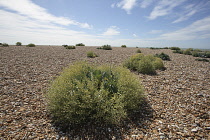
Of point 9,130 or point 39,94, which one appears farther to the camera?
point 39,94

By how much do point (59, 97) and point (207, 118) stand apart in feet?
13.1

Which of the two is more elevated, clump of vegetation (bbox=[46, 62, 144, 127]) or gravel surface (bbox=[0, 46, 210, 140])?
clump of vegetation (bbox=[46, 62, 144, 127])

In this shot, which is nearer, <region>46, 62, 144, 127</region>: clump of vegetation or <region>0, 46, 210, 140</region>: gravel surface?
<region>0, 46, 210, 140</region>: gravel surface

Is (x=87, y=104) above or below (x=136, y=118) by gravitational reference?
above

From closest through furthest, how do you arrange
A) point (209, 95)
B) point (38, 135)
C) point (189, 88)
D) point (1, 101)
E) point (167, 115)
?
point (38, 135) → point (167, 115) → point (1, 101) → point (209, 95) → point (189, 88)

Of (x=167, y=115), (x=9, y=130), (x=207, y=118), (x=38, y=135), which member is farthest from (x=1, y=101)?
(x=207, y=118)

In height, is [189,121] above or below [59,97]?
below

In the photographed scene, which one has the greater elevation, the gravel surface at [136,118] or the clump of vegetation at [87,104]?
the clump of vegetation at [87,104]

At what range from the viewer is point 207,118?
3.15m

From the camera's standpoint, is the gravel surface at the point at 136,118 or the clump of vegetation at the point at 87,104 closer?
the gravel surface at the point at 136,118

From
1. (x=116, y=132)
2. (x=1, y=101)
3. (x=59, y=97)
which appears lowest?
(x=116, y=132)

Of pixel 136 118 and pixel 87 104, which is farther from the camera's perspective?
pixel 136 118

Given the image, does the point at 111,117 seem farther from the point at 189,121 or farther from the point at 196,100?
the point at 196,100

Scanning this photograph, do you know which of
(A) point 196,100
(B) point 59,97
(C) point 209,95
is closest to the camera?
(B) point 59,97
